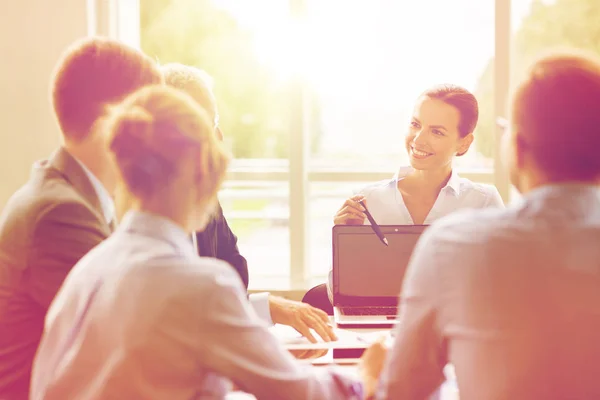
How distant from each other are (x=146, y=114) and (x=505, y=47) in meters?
3.12

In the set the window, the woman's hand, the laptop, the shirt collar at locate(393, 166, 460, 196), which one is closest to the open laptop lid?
the laptop

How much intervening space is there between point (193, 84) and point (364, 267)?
799 millimetres

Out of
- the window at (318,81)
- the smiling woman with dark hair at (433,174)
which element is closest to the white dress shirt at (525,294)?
the smiling woman with dark hair at (433,174)

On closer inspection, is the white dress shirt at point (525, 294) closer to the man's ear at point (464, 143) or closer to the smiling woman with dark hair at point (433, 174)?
the smiling woman with dark hair at point (433, 174)

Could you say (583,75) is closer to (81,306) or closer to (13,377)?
(81,306)

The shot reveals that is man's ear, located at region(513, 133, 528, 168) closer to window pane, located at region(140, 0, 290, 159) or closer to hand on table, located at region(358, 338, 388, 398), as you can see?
hand on table, located at region(358, 338, 388, 398)

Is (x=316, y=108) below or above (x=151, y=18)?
below

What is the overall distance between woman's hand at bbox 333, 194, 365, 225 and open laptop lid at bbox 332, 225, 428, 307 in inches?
11.2

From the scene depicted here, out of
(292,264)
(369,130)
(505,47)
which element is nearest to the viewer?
(505,47)

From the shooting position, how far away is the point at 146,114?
1.12m

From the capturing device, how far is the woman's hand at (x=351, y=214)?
7.63 ft

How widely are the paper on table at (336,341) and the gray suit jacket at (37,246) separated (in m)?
0.65

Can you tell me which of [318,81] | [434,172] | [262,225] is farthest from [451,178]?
[262,225]

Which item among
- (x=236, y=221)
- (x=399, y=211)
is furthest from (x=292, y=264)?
(x=399, y=211)
